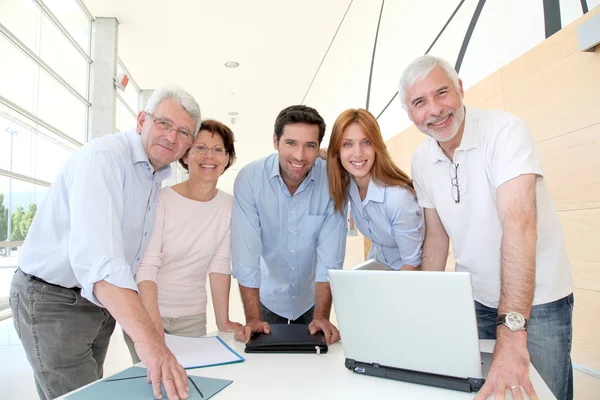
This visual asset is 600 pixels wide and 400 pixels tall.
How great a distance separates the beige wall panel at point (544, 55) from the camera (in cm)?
146

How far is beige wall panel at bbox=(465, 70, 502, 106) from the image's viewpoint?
6.27 feet

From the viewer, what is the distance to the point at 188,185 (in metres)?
1.74

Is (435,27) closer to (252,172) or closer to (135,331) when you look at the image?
(252,172)

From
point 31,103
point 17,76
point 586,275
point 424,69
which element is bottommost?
point 586,275

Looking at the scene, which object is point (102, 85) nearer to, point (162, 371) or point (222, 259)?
point (222, 259)

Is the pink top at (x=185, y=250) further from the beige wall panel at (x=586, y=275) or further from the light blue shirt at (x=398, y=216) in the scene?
the beige wall panel at (x=586, y=275)

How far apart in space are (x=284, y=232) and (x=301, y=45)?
4.66 m

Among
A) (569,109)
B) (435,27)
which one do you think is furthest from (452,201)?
(435,27)

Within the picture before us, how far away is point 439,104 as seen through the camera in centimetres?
133

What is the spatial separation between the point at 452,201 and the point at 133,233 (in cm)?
109

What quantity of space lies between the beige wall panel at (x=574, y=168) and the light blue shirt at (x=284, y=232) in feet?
2.78

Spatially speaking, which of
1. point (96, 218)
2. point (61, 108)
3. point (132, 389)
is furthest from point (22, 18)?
point (132, 389)

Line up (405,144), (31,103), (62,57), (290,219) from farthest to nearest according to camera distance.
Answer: (62,57) < (31,103) < (405,144) < (290,219)

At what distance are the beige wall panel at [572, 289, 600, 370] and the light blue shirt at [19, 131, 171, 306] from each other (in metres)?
1.52
